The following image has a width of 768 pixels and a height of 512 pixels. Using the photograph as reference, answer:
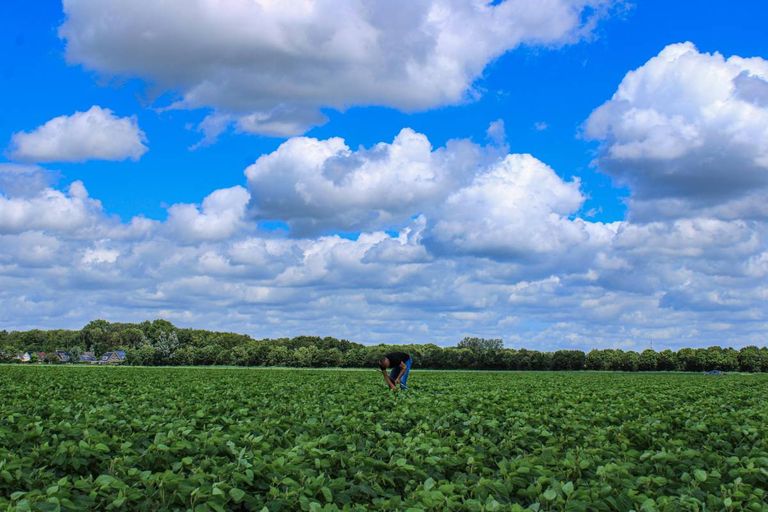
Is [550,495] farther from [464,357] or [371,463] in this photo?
[464,357]

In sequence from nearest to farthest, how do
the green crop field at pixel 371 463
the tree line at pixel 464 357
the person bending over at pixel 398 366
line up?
the green crop field at pixel 371 463
the person bending over at pixel 398 366
the tree line at pixel 464 357

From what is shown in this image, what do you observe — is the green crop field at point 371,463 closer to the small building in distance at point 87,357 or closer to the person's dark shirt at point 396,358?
the person's dark shirt at point 396,358

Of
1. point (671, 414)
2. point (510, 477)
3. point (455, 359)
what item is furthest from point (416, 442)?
point (455, 359)

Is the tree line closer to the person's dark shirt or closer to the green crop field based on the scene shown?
the person's dark shirt

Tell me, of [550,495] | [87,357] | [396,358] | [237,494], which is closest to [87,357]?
[87,357]

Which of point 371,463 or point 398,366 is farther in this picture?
point 398,366

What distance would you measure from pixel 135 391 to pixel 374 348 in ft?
340

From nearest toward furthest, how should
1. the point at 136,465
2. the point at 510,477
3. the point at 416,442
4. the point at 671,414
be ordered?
the point at 510,477
the point at 136,465
the point at 416,442
the point at 671,414

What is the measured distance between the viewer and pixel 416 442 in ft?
33.6

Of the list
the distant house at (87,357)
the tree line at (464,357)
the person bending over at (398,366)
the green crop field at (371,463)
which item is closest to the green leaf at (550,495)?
the green crop field at (371,463)

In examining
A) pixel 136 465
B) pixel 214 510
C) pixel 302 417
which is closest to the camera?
pixel 214 510

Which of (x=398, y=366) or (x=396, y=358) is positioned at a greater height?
(x=396, y=358)

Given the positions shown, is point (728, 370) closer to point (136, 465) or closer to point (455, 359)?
point (455, 359)

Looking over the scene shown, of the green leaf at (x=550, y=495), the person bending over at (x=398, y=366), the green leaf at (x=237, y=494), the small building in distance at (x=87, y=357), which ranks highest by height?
the person bending over at (x=398, y=366)
